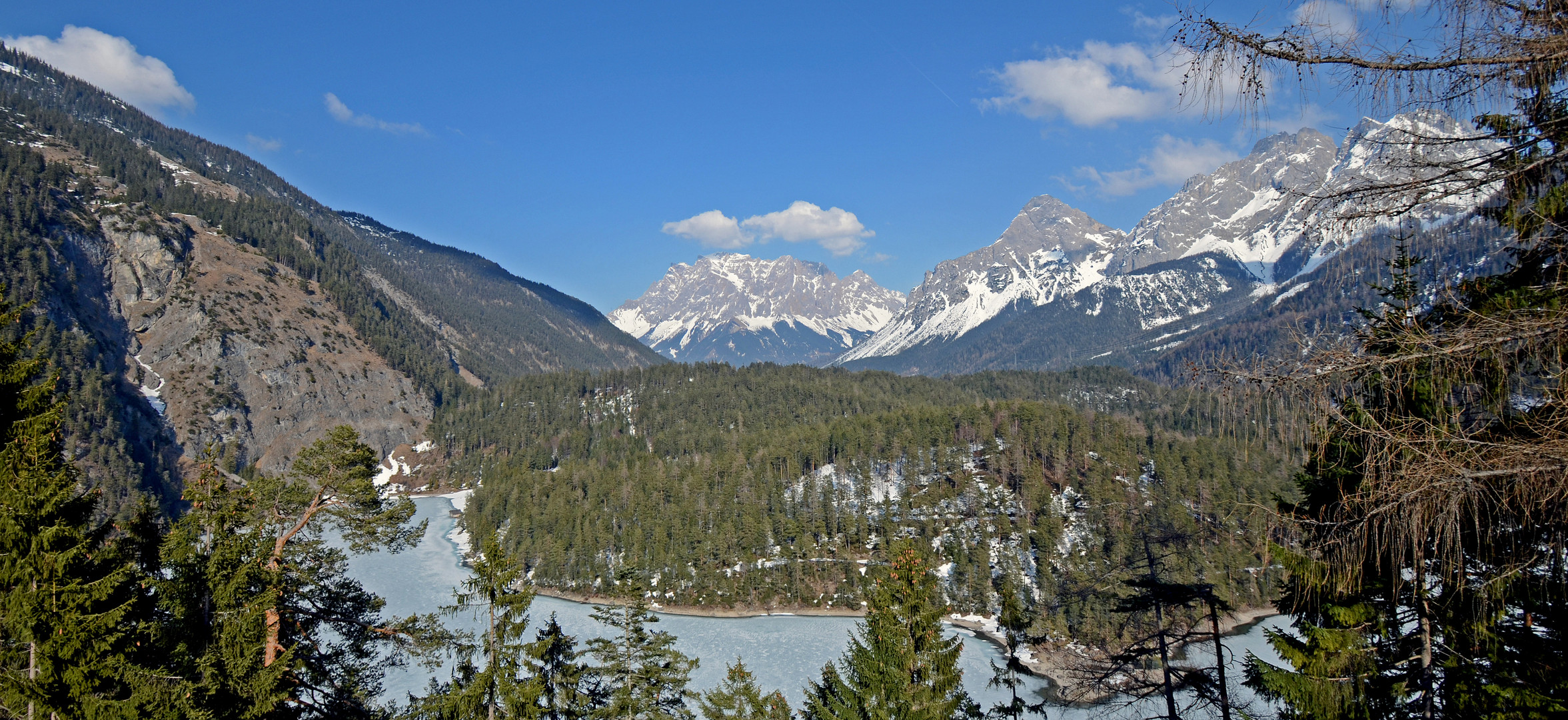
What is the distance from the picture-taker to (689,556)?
81250 mm

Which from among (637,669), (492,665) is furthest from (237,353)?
(492,665)

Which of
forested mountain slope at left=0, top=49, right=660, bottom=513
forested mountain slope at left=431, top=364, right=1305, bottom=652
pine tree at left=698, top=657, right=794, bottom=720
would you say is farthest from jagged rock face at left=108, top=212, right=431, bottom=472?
pine tree at left=698, top=657, right=794, bottom=720

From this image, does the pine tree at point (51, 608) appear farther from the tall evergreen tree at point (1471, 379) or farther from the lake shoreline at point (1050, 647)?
the lake shoreline at point (1050, 647)

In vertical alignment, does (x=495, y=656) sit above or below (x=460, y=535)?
above

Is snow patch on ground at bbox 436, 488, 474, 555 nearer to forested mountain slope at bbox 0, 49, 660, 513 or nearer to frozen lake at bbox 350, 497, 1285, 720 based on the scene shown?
frozen lake at bbox 350, 497, 1285, 720

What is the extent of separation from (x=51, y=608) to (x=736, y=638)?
57.1 m

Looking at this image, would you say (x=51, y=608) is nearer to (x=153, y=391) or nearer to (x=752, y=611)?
(x=752, y=611)

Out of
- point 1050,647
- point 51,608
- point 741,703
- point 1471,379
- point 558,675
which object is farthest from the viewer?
point 1050,647

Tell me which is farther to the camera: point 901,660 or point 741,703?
point 741,703

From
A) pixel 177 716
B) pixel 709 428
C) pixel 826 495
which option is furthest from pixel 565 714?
pixel 709 428

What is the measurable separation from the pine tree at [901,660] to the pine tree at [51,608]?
13.8 metres

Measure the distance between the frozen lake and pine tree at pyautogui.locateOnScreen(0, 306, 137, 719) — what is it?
1298 inches

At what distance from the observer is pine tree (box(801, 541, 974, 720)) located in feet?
55.1

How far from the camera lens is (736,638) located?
6247 cm
